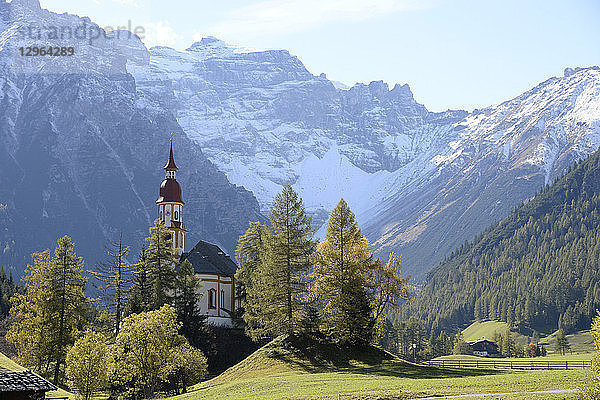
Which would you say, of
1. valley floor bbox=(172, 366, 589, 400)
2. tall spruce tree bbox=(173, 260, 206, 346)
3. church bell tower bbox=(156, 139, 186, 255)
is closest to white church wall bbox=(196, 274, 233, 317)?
church bell tower bbox=(156, 139, 186, 255)

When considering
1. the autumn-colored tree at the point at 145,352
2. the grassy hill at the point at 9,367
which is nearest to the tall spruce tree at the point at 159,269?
the autumn-colored tree at the point at 145,352

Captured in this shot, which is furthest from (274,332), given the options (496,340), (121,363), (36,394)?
(496,340)

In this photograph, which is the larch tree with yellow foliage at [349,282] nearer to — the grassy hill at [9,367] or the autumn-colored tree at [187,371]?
the autumn-colored tree at [187,371]

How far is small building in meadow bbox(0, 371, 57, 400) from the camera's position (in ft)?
104

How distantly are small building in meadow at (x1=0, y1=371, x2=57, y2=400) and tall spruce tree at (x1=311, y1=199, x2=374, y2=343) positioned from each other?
38617 millimetres

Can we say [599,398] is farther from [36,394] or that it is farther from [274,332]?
[274,332]

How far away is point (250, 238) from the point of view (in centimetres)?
9356

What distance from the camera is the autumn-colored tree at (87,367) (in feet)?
188

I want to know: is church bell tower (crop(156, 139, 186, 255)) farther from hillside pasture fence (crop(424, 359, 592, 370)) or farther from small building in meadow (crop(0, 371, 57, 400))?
small building in meadow (crop(0, 371, 57, 400))

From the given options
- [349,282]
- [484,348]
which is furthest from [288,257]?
[484,348]

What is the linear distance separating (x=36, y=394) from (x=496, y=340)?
548 ft

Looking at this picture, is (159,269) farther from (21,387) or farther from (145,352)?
(21,387)

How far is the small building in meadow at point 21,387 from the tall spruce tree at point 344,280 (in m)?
38.6

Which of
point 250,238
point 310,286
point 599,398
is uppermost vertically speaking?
point 250,238
